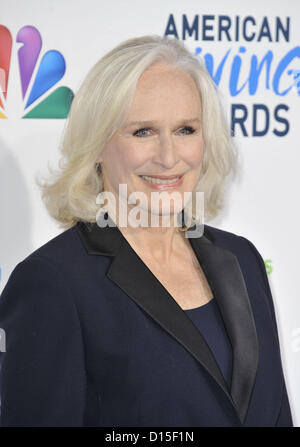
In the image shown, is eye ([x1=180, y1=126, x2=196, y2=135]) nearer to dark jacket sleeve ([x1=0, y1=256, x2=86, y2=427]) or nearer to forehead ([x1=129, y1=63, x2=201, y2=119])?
forehead ([x1=129, y1=63, x2=201, y2=119])

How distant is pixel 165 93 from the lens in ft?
5.04

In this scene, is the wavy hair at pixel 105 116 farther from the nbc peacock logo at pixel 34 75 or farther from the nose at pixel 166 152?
the nbc peacock logo at pixel 34 75

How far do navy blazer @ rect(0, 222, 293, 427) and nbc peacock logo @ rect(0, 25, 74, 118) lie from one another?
28.0 inches

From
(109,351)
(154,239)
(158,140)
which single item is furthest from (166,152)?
(109,351)

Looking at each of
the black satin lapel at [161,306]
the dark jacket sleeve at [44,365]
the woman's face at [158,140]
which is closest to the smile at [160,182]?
the woman's face at [158,140]

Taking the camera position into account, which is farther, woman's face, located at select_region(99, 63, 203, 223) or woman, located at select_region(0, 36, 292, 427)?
woman's face, located at select_region(99, 63, 203, 223)

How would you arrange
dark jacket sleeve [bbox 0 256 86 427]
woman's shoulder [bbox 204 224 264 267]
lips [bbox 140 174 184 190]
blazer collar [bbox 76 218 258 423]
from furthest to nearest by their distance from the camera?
woman's shoulder [bbox 204 224 264 267] → lips [bbox 140 174 184 190] → blazer collar [bbox 76 218 258 423] → dark jacket sleeve [bbox 0 256 86 427]

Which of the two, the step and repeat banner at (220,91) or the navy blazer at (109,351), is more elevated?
the step and repeat banner at (220,91)

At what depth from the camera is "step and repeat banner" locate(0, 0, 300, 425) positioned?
2107 millimetres

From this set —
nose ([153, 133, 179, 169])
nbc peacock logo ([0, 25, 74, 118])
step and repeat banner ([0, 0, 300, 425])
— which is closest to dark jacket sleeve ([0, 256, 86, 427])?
nose ([153, 133, 179, 169])

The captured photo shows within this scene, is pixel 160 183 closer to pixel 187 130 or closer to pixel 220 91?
pixel 187 130

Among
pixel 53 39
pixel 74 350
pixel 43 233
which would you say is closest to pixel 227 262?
pixel 74 350

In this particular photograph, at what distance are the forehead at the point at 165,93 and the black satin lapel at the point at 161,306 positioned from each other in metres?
0.37

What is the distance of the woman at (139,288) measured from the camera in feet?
4.40
